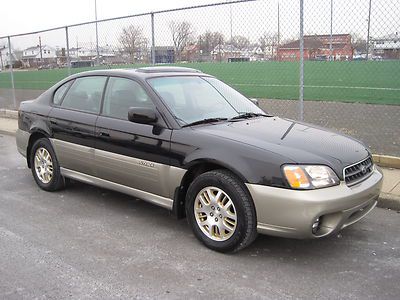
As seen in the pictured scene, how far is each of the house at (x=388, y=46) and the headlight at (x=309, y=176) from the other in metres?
4.40

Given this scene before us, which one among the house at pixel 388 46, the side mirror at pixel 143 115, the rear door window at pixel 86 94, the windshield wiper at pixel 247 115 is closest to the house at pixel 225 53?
the house at pixel 388 46

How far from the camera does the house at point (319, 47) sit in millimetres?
8273

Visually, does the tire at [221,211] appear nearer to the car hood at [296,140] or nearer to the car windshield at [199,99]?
the car hood at [296,140]

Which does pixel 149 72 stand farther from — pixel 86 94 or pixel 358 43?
pixel 358 43

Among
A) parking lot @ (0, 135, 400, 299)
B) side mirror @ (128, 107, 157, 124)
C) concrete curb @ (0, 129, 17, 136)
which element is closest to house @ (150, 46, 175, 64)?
concrete curb @ (0, 129, 17, 136)

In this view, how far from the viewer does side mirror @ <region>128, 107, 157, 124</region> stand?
445 cm

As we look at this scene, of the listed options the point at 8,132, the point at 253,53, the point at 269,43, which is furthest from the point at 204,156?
the point at 8,132

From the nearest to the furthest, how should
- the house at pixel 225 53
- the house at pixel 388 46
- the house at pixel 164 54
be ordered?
the house at pixel 388 46 → the house at pixel 225 53 → the house at pixel 164 54

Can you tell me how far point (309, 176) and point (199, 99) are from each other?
1656 millimetres

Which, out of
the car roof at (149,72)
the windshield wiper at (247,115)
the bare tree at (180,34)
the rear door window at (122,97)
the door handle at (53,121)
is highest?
Answer: the bare tree at (180,34)

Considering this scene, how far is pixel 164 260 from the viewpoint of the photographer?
156 inches

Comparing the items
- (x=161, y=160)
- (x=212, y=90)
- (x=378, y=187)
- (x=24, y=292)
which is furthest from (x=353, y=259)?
(x=24, y=292)

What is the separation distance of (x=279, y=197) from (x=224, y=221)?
61cm

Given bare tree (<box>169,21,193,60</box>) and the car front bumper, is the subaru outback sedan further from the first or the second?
bare tree (<box>169,21,193,60</box>)
